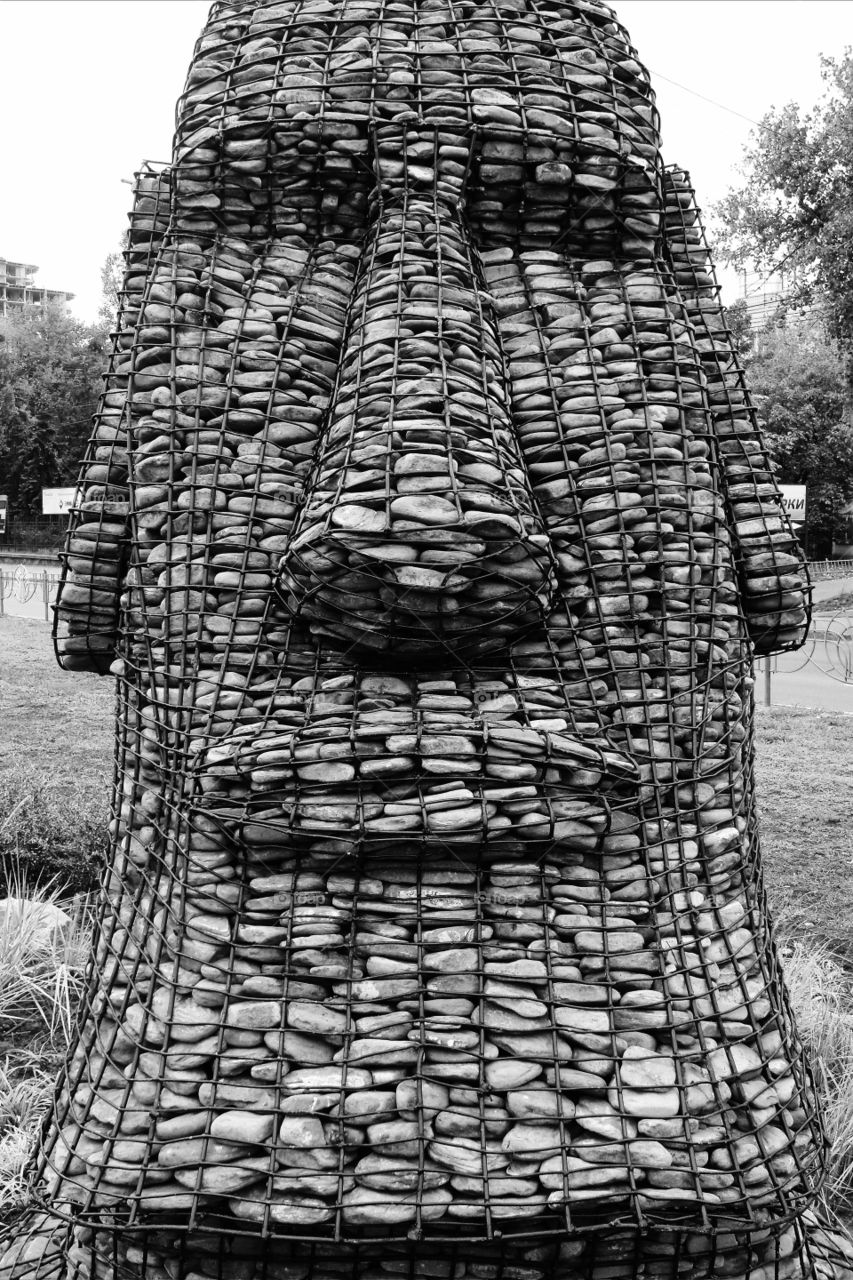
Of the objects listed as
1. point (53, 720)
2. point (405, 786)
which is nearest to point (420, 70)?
point (405, 786)

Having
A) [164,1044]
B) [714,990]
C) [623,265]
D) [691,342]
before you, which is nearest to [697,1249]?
[714,990]

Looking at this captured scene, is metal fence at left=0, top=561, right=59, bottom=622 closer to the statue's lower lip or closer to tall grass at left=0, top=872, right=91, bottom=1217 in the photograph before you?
tall grass at left=0, top=872, right=91, bottom=1217

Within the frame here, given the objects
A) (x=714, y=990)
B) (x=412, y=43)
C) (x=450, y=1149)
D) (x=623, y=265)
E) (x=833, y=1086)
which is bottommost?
(x=833, y=1086)

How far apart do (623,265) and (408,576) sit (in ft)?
5.61

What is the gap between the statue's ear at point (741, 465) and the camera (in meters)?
4.14

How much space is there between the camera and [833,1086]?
509 centimetres

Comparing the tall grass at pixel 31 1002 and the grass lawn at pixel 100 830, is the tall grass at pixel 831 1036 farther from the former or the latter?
the tall grass at pixel 31 1002

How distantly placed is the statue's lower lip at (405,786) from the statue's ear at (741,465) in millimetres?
1299

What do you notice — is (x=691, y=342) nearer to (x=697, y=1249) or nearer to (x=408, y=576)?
(x=408, y=576)

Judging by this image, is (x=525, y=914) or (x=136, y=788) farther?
(x=136, y=788)

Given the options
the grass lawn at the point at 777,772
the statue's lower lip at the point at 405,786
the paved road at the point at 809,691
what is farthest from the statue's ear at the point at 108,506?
the paved road at the point at 809,691

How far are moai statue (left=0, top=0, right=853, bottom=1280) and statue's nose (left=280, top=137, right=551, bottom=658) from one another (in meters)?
0.01

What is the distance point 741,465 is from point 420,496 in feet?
5.34

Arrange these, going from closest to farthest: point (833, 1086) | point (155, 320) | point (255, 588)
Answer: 1. point (255, 588)
2. point (155, 320)
3. point (833, 1086)
